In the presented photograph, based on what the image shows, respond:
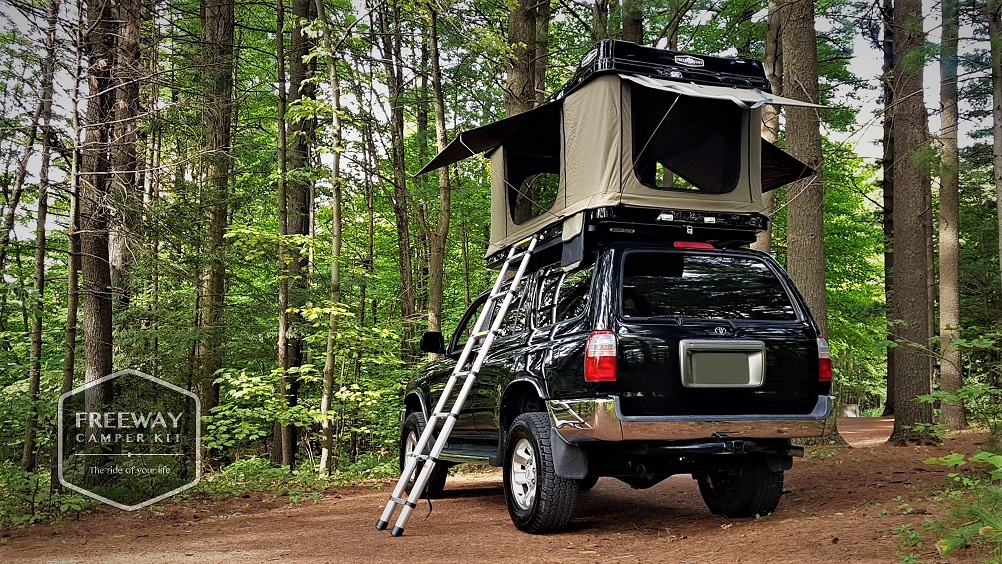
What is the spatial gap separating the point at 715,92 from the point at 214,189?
9028 millimetres

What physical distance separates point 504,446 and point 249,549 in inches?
81.5

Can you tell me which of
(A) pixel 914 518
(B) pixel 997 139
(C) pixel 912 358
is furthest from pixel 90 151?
A: (C) pixel 912 358

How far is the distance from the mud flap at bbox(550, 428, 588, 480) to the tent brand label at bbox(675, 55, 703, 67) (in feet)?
10.8

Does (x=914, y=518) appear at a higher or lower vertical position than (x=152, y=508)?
higher

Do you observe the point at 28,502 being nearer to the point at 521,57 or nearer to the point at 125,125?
the point at 125,125

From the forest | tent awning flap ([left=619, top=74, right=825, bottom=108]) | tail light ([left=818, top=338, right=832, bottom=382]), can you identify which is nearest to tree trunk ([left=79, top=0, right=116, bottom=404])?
the forest

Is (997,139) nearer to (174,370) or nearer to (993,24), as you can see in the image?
(993,24)

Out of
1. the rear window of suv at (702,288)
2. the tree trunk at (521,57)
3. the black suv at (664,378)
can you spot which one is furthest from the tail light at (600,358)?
the tree trunk at (521,57)

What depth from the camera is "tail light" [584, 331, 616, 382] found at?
526 cm

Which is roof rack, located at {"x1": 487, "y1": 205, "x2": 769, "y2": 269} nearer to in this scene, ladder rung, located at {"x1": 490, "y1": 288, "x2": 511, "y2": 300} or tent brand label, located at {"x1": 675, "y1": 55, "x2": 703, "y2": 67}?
ladder rung, located at {"x1": 490, "y1": 288, "x2": 511, "y2": 300}

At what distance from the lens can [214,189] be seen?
12.7 metres

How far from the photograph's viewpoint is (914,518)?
5.16m

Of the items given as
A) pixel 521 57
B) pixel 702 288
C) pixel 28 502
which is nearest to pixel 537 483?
pixel 702 288

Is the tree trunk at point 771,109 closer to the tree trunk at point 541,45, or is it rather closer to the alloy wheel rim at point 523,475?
the tree trunk at point 541,45
